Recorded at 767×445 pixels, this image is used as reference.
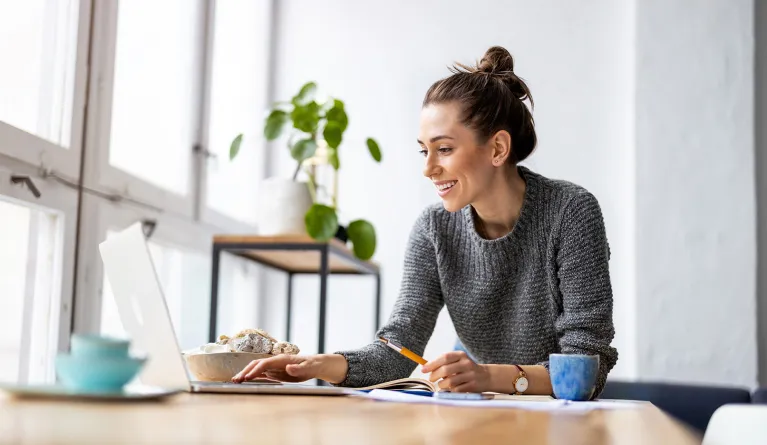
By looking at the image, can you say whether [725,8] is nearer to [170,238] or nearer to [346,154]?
[346,154]

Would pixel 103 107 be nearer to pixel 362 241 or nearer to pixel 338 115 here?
pixel 338 115

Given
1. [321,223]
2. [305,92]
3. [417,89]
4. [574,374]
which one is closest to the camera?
[574,374]

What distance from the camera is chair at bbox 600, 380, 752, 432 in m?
2.61

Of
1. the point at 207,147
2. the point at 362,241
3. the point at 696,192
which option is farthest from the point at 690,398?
the point at 207,147

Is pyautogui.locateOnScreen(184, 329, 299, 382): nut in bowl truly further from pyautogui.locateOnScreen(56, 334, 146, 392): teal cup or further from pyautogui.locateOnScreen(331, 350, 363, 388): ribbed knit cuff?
pyautogui.locateOnScreen(56, 334, 146, 392): teal cup

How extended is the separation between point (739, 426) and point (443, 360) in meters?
0.43

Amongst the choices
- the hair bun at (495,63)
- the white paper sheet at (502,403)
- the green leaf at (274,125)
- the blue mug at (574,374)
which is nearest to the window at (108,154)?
the green leaf at (274,125)

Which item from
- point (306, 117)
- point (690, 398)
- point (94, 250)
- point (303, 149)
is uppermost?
point (306, 117)

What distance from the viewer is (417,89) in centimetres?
358

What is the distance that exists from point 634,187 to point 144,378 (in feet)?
8.23

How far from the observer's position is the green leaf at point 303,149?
265 cm

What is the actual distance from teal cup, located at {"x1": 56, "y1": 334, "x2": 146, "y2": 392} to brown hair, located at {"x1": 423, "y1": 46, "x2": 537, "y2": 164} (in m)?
1.08

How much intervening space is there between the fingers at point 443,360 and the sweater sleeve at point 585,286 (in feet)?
0.92

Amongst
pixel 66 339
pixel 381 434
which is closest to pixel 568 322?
pixel 381 434
